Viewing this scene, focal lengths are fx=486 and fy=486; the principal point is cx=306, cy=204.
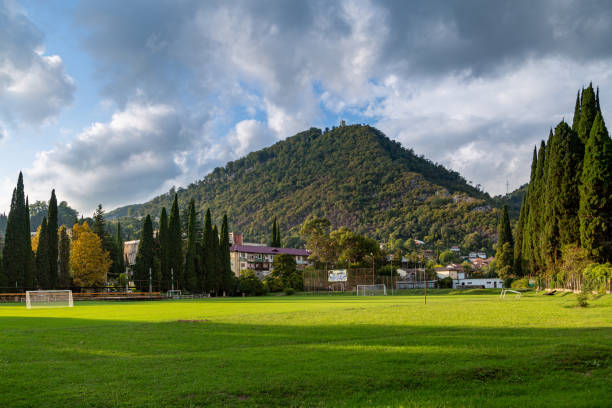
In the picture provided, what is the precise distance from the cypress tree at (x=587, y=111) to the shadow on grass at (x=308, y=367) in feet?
105

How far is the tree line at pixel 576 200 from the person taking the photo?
3466cm

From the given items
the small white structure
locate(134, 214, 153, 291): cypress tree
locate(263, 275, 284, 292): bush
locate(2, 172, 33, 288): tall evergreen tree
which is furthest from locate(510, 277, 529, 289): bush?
locate(2, 172, 33, 288): tall evergreen tree

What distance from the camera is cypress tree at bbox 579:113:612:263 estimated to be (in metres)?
34.4

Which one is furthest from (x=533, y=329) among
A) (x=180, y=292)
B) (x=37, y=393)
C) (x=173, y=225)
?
(x=173, y=225)

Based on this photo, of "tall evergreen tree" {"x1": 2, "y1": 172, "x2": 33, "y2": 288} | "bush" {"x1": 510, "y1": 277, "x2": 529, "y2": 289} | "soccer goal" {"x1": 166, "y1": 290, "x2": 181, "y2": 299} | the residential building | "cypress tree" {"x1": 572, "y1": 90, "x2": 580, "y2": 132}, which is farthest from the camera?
the residential building

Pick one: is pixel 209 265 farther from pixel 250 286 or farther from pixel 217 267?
pixel 250 286

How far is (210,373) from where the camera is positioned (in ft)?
28.2

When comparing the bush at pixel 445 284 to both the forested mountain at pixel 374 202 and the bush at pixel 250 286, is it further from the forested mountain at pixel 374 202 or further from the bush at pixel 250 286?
the forested mountain at pixel 374 202

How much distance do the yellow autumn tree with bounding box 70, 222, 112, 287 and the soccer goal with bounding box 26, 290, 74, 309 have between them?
19802 mm

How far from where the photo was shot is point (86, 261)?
62906 mm

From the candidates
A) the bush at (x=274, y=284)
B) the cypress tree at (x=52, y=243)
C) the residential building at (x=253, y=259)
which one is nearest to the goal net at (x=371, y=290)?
the bush at (x=274, y=284)

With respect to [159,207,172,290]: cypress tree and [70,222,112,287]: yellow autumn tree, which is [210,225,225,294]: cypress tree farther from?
[70,222,112,287]: yellow autumn tree

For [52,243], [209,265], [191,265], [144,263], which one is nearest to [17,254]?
[52,243]

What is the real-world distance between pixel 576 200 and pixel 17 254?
180 feet
